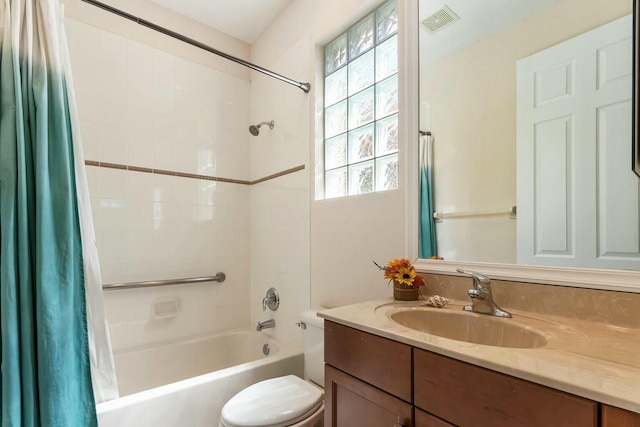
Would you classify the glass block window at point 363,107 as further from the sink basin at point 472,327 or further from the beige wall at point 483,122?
the sink basin at point 472,327

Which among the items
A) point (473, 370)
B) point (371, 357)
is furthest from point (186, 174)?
point (473, 370)

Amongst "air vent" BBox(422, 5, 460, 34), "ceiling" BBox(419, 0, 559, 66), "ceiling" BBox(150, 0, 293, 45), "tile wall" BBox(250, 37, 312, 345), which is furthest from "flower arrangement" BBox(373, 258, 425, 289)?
"ceiling" BBox(150, 0, 293, 45)

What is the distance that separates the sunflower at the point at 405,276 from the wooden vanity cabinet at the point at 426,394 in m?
0.32

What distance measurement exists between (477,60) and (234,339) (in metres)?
2.23

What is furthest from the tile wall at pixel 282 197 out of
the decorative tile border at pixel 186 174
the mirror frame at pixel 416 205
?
the mirror frame at pixel 416 205

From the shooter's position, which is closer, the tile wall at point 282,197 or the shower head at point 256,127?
the tile wall at point 282,197

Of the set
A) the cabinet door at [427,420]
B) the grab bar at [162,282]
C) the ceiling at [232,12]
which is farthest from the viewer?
the ceiling at [232,12]

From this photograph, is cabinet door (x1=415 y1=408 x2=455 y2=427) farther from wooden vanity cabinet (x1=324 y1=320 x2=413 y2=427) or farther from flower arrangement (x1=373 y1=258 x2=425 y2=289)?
flower arrangement (x1=373 y1=258 x2=425 y2=289)

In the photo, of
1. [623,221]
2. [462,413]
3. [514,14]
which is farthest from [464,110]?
[462,413]

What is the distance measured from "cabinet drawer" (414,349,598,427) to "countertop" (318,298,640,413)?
0.06 ft

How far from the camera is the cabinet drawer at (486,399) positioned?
0.52 metres

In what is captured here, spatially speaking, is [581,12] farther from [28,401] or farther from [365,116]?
[28,401]

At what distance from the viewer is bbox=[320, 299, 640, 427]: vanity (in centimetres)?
52

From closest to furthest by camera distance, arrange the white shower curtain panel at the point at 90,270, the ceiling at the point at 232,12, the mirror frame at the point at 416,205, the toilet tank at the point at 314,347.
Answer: the mirror frame at the point at 416,205 → the white shower curtain panel at the point at 90,270 → the toilet tank at the point at 314,347 → the ceiling at the point at 232,12
